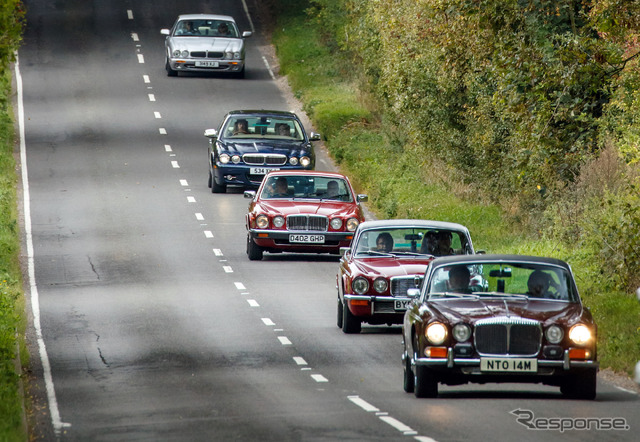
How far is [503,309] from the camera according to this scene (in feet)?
47.8

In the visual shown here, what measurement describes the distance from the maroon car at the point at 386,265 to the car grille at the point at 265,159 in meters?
13.7

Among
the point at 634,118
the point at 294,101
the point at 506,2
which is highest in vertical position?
the point at 506,2

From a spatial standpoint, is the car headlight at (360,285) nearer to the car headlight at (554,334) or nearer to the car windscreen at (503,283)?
the car windscreen at (503,283)

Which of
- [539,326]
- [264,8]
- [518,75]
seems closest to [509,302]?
[539,326]

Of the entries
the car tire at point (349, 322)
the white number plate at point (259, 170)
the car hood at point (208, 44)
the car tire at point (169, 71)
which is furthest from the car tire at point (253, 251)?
the car tire at point (169, 71)

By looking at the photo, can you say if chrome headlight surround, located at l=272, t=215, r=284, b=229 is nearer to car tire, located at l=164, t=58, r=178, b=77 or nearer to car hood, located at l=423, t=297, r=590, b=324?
car hood, located at l=423, t=297, r=590, b=324

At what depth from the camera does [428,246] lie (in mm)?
20469

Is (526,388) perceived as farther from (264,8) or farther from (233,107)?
(264,8)

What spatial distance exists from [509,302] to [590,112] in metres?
12.1

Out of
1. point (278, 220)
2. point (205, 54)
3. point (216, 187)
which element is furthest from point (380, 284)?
point (205, 54)

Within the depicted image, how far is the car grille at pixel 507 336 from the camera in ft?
47.0

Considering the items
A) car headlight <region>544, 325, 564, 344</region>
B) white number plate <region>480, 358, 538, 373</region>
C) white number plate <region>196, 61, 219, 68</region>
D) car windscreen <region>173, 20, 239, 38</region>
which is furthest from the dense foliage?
car windscreen <region>173, 20, 239, 38</region>

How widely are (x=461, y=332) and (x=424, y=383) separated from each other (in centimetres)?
78

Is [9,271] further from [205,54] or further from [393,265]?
[205,54]
